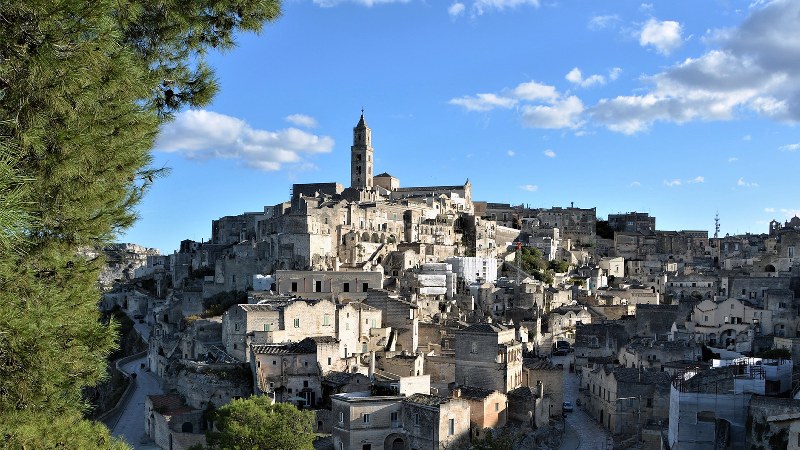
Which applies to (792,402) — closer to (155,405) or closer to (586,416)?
(586,416)

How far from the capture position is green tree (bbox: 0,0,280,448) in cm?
570

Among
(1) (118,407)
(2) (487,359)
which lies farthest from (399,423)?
(1) (118,407)

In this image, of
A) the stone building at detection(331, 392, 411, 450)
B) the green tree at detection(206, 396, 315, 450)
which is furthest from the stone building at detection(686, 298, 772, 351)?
the green tree at detection(206, 396, 315, 450)

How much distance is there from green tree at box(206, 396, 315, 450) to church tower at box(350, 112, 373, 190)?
2145 inches

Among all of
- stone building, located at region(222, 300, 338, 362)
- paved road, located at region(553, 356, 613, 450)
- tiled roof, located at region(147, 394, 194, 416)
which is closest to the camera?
paved road, located at region(553, 356, 613, 450)

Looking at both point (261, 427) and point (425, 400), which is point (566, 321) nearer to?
point (425, 400)

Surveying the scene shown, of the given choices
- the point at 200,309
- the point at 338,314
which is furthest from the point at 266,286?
the point at 338,314

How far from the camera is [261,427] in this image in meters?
24.0

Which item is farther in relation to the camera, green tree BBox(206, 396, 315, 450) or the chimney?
the chimney

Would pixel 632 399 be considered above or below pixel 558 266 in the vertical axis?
below

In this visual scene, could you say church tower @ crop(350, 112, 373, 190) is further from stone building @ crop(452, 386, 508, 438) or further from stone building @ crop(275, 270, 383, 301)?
stone building @ crop(452, 386, 508, 438)

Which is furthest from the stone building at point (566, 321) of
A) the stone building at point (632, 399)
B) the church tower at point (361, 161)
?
the church tower at point (361, 161)

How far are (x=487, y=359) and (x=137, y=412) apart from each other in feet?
61.7

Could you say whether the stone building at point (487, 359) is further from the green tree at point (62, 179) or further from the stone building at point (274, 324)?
the green tree at point (62, 179)
